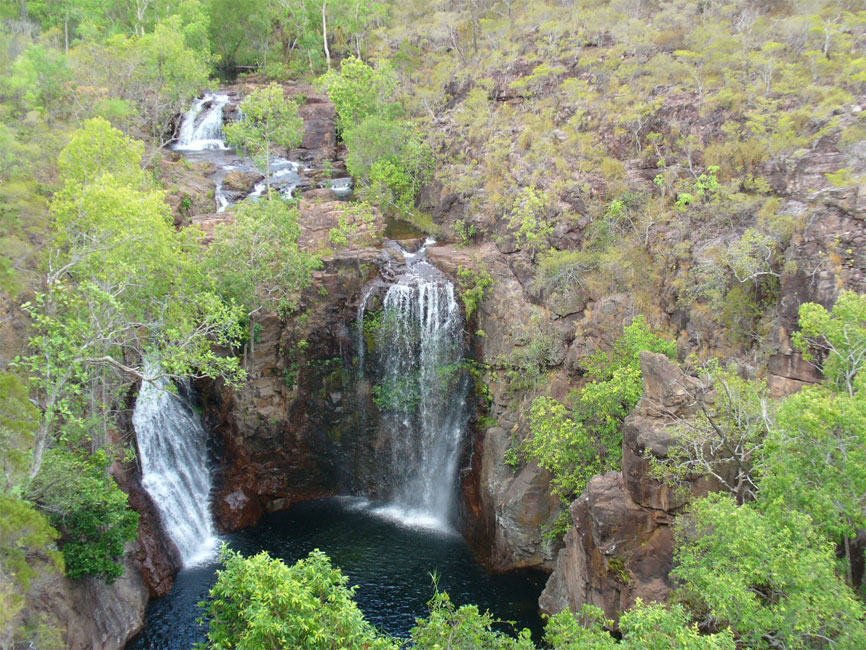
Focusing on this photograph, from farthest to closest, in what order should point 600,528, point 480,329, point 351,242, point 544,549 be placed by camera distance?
point 351,242, point 480,329, point 544,549, point 600,528

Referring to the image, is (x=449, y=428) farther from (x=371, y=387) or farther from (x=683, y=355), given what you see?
(x=683, y=355)

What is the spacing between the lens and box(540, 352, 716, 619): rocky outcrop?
746 inches

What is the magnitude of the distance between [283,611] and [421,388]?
60.9 ft

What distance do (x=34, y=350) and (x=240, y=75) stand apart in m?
45.9

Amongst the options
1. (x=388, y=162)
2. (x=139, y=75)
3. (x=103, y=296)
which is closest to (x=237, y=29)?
(x=139, y=75)

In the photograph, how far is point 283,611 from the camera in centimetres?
1327

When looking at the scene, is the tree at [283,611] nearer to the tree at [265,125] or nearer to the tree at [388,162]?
the tree at [265,125]

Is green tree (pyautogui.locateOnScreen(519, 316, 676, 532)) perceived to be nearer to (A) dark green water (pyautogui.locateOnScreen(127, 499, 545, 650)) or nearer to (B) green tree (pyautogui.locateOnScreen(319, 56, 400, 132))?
(A) dark green water (pyautogui.locateOnScreen(127, 499, 545, 650))

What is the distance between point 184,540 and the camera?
88.7 feet

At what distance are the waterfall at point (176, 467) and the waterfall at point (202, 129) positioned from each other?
88.9ft

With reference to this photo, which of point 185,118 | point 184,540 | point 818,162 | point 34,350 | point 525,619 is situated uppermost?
point 185,118

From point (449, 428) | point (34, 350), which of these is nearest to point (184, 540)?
point (34, 350)

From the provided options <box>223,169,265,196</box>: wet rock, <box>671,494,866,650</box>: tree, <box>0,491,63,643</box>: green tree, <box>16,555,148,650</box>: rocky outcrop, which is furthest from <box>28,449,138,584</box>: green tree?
<box>223,169,265,196</box>: wet rock

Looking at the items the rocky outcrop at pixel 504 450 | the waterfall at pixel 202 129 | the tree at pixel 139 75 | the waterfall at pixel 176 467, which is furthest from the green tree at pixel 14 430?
the waterfall at pixel 202 129
